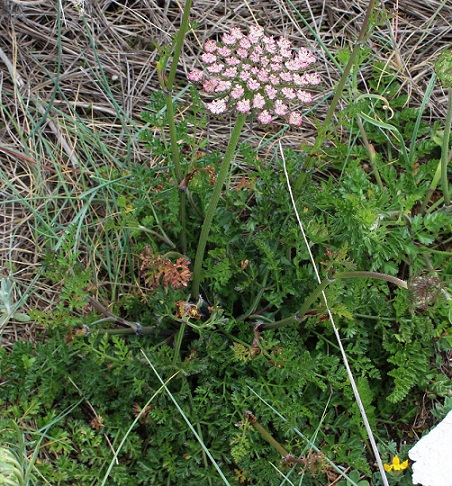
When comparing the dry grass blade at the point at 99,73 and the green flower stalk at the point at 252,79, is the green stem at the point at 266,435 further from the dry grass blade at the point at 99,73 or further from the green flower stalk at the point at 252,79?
the dry grass blade at the point at 99,73

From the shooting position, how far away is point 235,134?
6.24 feet

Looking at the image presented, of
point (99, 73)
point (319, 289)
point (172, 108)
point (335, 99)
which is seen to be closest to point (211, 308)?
point (319, 289)

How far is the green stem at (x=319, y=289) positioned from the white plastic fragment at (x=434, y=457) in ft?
2.72

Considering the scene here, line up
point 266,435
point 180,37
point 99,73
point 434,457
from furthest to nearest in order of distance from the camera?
point 99,73 → point 434,457 → point 266,435 → point 180,37

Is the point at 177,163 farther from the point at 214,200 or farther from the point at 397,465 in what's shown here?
the point at 397,465

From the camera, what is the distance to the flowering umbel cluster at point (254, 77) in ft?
6.01

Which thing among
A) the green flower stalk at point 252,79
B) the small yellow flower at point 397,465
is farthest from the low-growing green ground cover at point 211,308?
the green flower stalk at point 252,79

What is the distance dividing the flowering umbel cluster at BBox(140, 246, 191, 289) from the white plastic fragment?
4.21 feet

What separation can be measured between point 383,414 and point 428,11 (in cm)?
234

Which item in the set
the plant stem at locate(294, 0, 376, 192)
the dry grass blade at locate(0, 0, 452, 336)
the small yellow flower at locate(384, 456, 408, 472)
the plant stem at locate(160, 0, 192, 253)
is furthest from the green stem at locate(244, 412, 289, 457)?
the dry grass blade at locate(0, 0, 452, 336)

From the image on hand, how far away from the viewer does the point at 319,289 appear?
212cm

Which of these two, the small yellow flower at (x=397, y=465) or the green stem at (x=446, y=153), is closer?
the green stem at (x=446, y=153)

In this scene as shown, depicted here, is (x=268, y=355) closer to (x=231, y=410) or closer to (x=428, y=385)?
(x=231, y=410)

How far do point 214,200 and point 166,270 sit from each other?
13.9 inches
